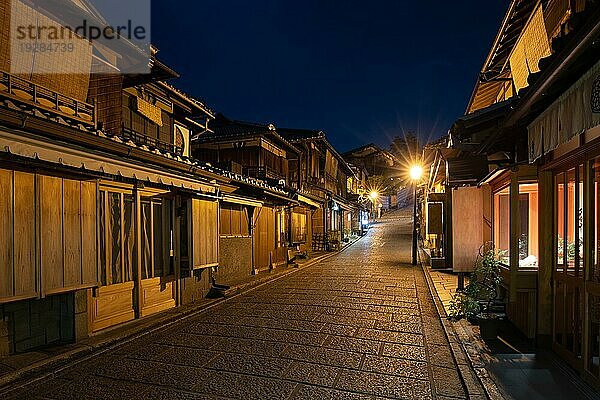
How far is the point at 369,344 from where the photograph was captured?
7.78m

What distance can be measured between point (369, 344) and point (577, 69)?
19.3ft

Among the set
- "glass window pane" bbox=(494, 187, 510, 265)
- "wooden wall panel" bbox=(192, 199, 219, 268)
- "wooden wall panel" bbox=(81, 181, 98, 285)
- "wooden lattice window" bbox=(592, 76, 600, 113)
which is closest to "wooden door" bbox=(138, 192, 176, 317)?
"wooden wall panel" bbox=(192, 199, 219, 268)

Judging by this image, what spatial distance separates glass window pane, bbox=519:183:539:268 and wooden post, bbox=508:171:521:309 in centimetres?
42

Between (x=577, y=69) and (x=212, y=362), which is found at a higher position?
(x=577, y=69)

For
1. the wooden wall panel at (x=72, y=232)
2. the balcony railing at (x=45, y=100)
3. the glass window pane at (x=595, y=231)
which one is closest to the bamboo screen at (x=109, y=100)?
the balcony railing at (x=45, y=100)

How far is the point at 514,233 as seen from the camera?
7.32 meters

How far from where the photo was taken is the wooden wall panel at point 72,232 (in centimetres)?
717

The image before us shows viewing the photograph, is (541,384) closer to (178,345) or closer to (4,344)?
(178,345)

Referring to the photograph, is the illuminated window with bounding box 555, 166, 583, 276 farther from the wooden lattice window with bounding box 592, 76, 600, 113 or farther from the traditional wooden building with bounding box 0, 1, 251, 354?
the traditional wooden building with bounding box 0, 1, 251, 354

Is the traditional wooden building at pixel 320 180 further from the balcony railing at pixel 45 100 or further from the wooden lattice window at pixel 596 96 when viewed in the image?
the wooden lattice window at pixel 596 96

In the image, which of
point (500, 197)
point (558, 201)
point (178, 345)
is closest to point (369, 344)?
point (178, 345)

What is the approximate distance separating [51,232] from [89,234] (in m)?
0.82

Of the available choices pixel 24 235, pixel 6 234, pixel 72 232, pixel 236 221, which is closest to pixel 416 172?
pixel 236 221

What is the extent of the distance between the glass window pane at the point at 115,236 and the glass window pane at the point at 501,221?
9.24 metres
